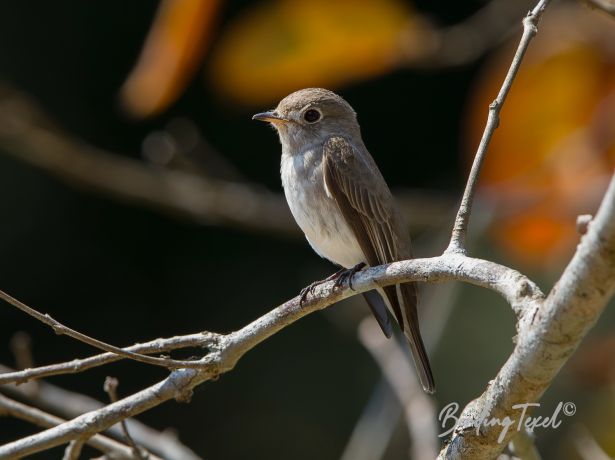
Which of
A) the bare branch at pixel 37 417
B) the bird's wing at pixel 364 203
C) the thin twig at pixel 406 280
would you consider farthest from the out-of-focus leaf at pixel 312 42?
the bare branch at pixel 37 417

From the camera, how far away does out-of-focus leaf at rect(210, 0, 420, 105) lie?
152 inches

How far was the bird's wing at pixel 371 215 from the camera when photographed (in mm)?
4559

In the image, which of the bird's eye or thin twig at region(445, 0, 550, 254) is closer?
thin twig at region(445, 0, 550, 254)

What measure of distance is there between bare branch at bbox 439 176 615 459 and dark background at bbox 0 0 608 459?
582cm

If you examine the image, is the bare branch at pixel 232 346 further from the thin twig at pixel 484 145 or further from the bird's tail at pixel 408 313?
the bird's tail at pixel 408 313

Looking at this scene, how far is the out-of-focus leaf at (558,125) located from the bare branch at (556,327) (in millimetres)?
1608

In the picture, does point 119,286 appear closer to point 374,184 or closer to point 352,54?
point 374,184

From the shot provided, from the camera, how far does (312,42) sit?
3873 millimetres

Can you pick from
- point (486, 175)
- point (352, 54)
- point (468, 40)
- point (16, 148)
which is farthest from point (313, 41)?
point (16, 148)

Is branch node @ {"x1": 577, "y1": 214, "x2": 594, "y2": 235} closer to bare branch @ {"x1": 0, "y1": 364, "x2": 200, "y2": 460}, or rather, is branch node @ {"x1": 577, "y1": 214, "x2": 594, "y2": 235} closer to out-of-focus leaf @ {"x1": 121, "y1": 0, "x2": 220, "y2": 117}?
out-of-focus leaf @ {"x1": 121, "y1": 0, "x2": 220, "y2": 117}

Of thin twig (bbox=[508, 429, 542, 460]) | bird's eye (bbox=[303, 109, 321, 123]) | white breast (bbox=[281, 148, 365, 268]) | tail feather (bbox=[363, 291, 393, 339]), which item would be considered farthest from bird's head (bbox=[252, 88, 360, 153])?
thin twig (bbox=[508, 429, 542, 460])

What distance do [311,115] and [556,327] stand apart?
3.18m

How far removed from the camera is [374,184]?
191 inches

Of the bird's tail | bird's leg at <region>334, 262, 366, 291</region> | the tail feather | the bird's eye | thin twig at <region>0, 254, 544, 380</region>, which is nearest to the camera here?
thin twig at <region>0, 254, 544, 380</region>
